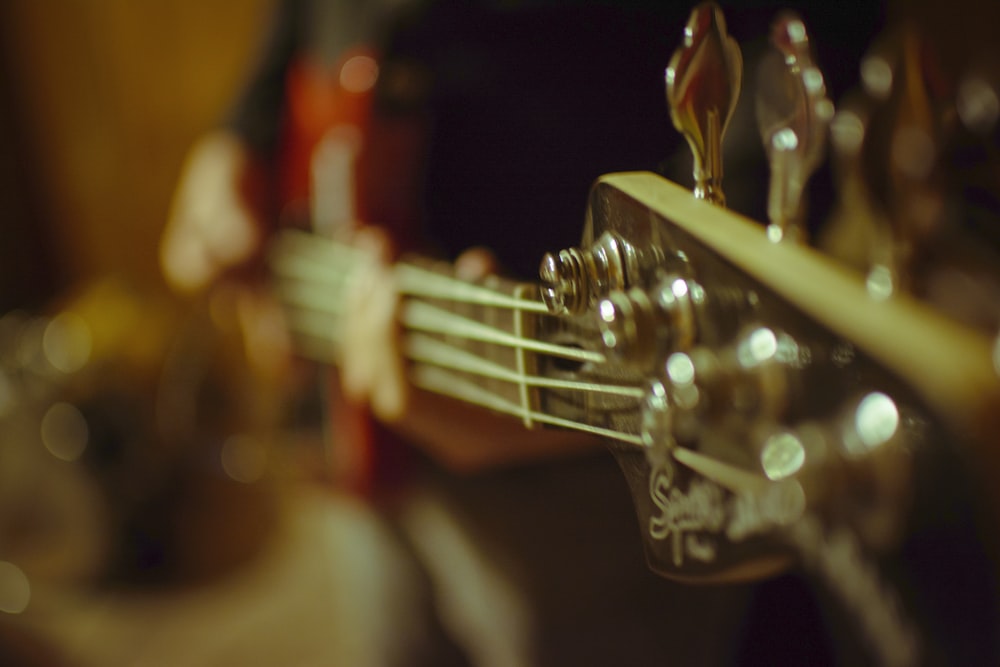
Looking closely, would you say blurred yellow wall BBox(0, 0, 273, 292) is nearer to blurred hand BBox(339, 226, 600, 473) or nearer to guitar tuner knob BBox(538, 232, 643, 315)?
blurred hand BBox(339, 226, 600, 473)

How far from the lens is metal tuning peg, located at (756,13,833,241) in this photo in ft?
1.02

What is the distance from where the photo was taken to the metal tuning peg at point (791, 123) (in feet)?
1.02

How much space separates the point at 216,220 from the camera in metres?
0.90

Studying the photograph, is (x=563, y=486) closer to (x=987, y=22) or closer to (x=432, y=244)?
(x=432, y=244)

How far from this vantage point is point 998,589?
0.17 m

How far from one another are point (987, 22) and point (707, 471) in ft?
1.86

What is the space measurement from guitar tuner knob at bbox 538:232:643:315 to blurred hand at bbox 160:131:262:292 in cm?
66

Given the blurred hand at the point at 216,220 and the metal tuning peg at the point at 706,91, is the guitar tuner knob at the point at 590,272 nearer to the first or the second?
the metal tuning peg at the point at 706,91

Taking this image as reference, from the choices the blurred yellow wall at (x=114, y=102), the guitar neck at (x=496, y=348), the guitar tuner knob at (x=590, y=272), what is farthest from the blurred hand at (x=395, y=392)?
the blurred yellow wall at (x=114, y=102)

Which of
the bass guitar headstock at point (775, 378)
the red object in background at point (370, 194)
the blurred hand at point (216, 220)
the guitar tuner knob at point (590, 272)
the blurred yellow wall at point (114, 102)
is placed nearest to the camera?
the bass guitar headstock at point (775, 378)

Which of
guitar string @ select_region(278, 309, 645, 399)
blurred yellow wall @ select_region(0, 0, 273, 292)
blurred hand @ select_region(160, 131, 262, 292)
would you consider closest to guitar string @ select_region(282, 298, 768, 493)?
guitar string @ select_region(278, 309, 645, 399)

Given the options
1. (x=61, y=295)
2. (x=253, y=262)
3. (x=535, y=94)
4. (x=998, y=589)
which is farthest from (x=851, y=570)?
(x=61, y=295)

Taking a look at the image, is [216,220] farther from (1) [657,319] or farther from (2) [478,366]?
(1) [657,319]

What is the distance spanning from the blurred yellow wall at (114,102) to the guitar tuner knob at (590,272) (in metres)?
1.62
